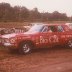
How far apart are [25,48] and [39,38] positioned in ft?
3.43

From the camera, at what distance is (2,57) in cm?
1195

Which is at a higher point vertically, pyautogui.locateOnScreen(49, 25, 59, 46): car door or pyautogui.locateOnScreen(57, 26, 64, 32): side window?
pyautogui.locateOnScreen(57, 26, 64, 32): side window

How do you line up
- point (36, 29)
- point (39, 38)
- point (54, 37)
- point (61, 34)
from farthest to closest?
point (61, 34)
point (54, 37)
point (36, 29)
point (39, 38)

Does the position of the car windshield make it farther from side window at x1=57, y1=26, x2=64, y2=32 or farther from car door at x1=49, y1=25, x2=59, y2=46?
side window at x1=57, y1=26, x2=64, y2=32

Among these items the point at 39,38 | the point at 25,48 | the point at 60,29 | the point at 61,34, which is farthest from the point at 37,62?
the point at 60,29

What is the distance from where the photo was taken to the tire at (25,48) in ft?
41.5

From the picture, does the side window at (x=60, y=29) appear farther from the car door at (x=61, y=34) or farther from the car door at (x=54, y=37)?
the car door at (x=54, y=37)

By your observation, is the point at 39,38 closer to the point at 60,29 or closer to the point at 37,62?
the point at 60,29

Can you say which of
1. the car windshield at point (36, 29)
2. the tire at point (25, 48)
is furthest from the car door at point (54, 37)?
the tire at point (25, 48)

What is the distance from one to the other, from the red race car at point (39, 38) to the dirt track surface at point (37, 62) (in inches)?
18.3

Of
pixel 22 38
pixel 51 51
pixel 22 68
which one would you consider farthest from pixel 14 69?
pixel 51 51

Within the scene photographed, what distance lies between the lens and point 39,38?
13.3 m

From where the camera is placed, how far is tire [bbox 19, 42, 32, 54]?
12642mm

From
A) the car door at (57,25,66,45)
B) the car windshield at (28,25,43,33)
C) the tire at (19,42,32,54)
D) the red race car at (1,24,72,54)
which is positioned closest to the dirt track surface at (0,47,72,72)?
the tire at (19,42,32,54)
